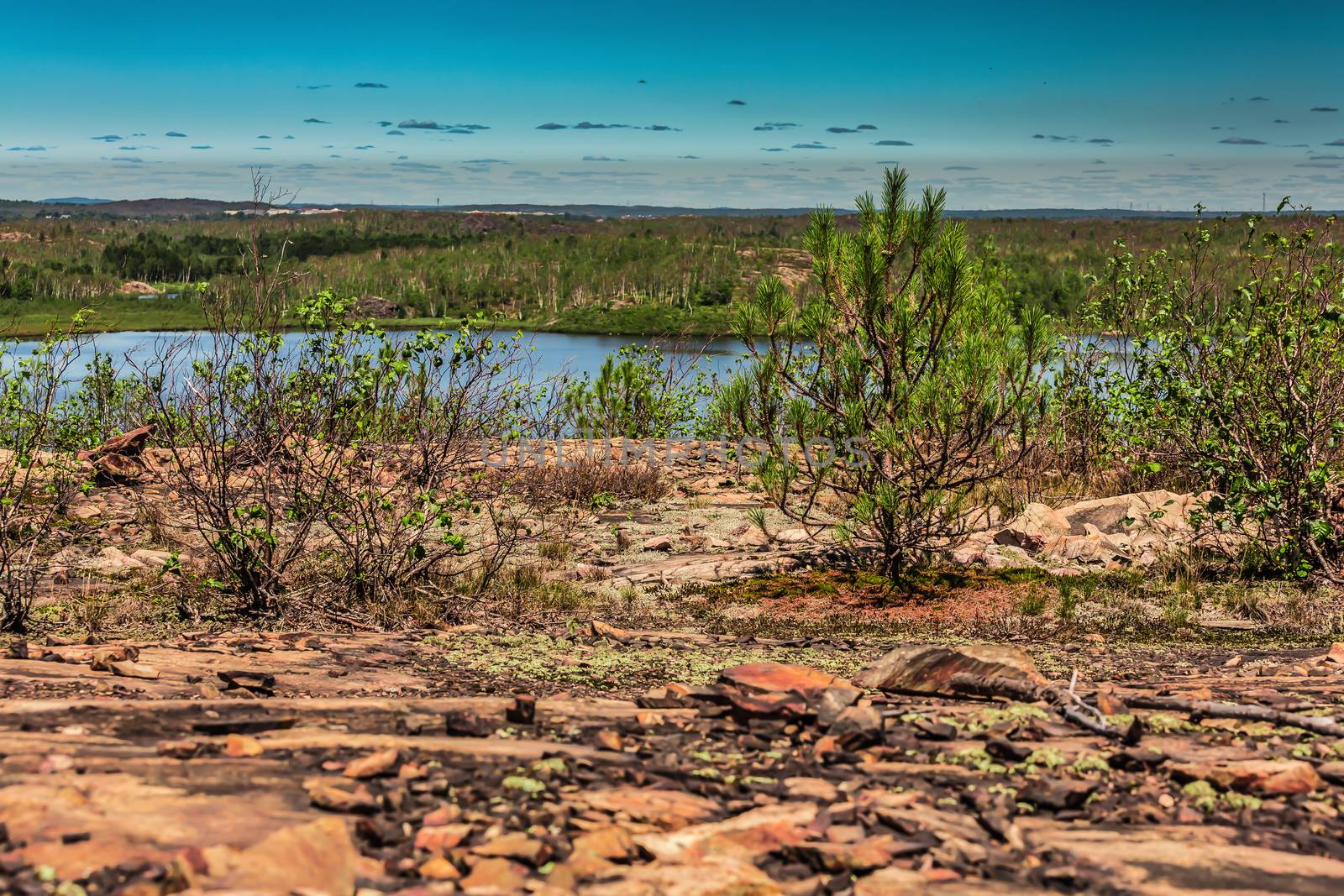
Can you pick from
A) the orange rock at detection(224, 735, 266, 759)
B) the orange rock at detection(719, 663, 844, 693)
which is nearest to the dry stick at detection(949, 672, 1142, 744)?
the orange rock at detection(719, 663, 844, 693)

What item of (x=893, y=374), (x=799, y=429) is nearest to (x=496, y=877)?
(x=799, y=429)

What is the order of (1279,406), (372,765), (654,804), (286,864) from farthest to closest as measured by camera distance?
1. (1279,406)
2. (372,765)
3. (654,804)
4. (286,864)

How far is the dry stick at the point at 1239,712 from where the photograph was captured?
4.22 m

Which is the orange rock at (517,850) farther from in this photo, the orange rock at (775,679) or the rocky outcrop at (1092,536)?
the rocky outcrop at (1092,536)

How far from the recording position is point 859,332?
9.55 meters

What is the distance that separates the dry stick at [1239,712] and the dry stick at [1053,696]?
12.0 inches

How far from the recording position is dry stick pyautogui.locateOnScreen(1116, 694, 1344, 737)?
422 cm

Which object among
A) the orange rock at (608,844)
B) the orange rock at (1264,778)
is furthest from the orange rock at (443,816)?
the orange rock at (1264,778)

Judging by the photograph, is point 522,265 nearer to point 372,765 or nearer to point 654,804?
point 372,765

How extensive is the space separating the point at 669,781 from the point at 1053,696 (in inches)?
74.6

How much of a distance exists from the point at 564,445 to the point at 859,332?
8823 millimetres

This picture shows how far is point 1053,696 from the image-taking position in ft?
15.7

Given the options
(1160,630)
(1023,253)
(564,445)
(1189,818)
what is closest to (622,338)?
(1023,253)

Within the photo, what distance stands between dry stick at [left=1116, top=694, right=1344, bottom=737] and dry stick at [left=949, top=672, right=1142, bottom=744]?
305 millimetres
